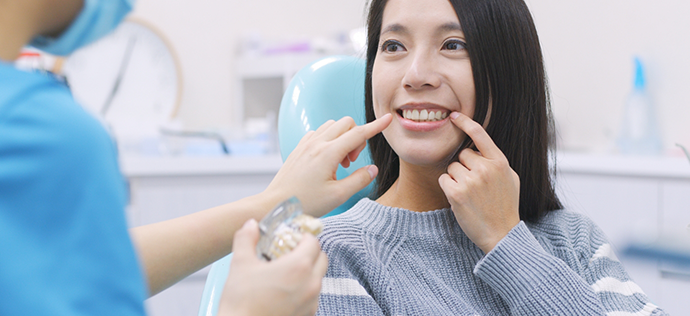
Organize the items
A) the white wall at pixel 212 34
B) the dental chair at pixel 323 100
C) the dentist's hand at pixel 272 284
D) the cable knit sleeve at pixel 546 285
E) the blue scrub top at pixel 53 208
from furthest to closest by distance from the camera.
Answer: the white wall at pixel 212 34
the dental chair at pixel 323 100
the cable knit sleeve at pixel 546 285
the dentist's hand at pixel 272 284
the blue scrub top at pixel 53 208

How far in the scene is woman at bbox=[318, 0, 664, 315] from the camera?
2.67 feet

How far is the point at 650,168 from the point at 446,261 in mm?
979

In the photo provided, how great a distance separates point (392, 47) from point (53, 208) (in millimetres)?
708

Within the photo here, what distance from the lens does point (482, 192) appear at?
829mm

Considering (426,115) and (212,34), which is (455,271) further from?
(212,34)

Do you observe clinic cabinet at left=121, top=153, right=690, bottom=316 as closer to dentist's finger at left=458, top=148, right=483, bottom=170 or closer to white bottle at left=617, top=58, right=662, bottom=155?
white bottle at left=617, top=58, right=662, bottom=155

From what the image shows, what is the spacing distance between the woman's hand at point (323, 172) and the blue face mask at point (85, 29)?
0.33 metres

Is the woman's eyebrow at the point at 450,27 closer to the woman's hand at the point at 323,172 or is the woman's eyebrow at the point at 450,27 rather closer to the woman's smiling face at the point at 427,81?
the woman's smiling face at the point at 427,81

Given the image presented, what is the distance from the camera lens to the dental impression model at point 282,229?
0.47m

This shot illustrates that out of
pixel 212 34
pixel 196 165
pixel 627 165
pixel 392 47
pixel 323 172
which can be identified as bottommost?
pixel 196 165

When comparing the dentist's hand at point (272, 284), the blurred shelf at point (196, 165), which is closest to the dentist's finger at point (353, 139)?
the dentist's hand at point (272, 284)

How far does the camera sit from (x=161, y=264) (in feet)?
2.13

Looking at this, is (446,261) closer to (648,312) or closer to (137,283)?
(648,312)

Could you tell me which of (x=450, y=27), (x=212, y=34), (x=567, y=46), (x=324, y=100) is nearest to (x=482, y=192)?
(x=450, y=27)
